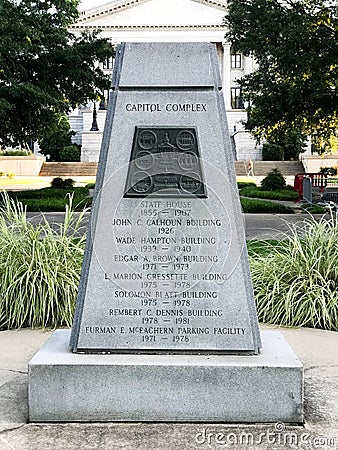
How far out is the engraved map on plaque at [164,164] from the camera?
4098mm

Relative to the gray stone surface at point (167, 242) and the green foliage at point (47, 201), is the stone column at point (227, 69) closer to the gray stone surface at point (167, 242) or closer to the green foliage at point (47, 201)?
the green foliage at point (47, 201)

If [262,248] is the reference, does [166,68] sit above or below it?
above

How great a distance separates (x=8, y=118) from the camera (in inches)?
909

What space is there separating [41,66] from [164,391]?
20460mm

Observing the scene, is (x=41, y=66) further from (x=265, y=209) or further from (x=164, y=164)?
(x=164, y=164)

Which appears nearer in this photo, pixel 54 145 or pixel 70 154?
pixel 70 154

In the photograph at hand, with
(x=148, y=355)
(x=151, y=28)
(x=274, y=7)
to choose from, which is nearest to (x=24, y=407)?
(x=148, y=355)

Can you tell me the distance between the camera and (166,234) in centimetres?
409

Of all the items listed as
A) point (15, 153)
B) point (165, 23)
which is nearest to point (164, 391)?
point (15, 153)

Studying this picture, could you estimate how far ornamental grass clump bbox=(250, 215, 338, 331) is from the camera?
6117mm

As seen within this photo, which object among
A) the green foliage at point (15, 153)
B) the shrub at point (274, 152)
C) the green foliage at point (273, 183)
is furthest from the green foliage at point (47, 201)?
the shrub at point (274, 152)

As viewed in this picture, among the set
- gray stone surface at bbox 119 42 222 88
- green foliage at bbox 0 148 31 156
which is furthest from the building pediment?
gray stone surface at bbox 119 42 222 88

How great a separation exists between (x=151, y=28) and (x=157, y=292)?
248 ft

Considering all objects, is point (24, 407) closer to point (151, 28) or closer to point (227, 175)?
point (227, 175)
